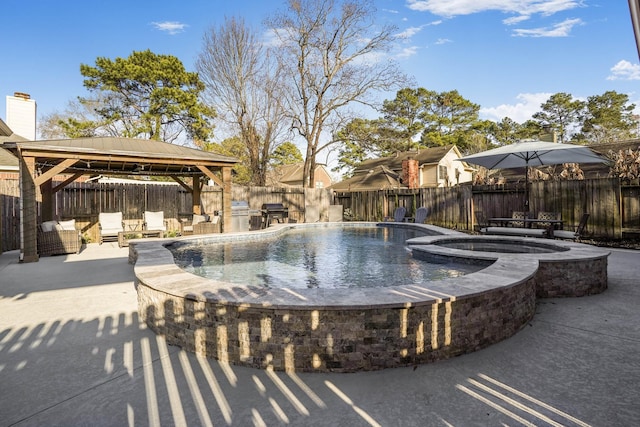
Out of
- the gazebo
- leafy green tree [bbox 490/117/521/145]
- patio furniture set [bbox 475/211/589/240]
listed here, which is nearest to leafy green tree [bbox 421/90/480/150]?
leafy green tree [bbox 490/117/521/145]

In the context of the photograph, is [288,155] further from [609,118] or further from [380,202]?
[609,118]

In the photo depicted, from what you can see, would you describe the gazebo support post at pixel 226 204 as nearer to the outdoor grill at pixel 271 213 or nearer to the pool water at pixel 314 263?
the pool water at pixel 314 263

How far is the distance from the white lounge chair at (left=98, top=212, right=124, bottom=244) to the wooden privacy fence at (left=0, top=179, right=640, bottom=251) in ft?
5.07

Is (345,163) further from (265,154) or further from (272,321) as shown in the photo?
(272,321)

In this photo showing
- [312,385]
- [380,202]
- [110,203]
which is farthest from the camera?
[380,202]

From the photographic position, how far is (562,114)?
31.3 meters

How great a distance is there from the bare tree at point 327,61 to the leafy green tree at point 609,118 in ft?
70.8

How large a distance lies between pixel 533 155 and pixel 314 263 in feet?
23.7

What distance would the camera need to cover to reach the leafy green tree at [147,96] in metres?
18.3

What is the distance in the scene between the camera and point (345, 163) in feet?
107

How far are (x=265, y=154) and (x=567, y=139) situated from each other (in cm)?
2957

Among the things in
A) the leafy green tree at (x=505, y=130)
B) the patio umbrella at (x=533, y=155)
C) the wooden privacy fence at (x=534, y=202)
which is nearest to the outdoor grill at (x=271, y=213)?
the wooden privacy fence at (x=534, y=202)

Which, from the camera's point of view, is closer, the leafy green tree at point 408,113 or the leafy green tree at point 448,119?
the leafy green tree at point 408,113

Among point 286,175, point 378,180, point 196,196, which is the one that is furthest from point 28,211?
point 286,175
